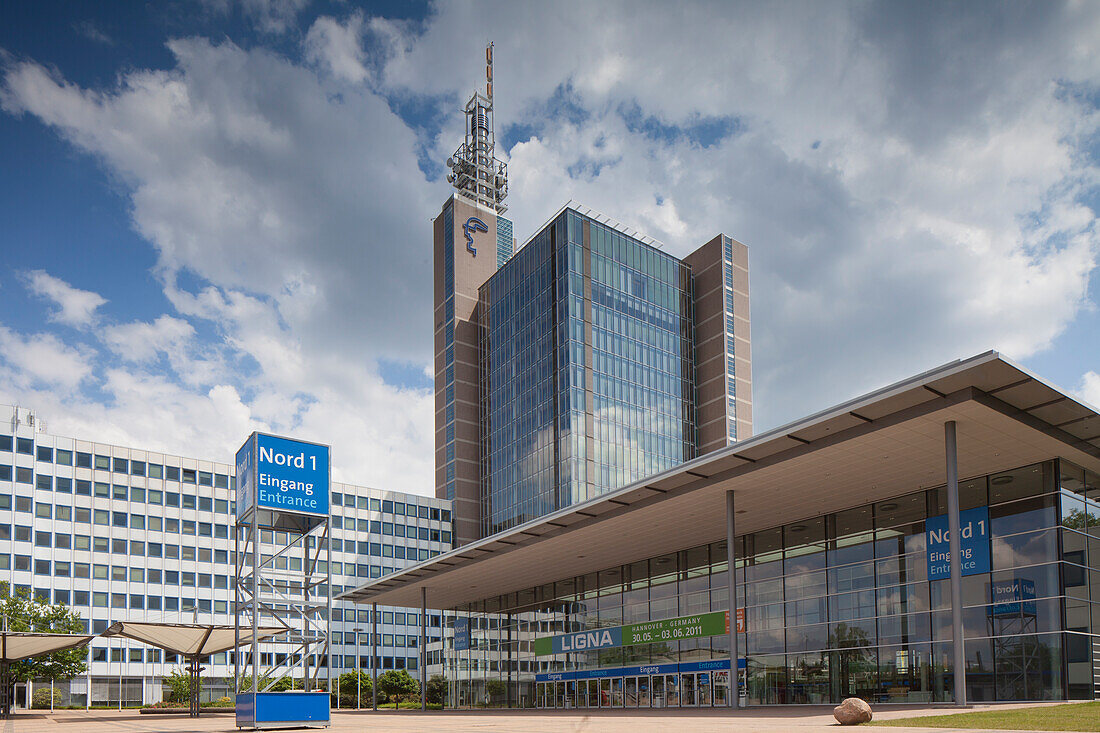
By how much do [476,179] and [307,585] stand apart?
106m

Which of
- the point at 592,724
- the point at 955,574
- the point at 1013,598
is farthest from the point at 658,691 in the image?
the point at 955,574

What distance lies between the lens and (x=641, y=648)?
44.8 metres

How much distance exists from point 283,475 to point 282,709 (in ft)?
22.7

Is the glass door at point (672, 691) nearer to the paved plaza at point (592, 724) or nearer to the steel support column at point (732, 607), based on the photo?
the steel support column at point (732, 607)

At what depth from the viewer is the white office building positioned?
77.2 metres

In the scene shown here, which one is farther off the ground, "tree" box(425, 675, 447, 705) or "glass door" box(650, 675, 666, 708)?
"glass door" box(650, 675, 666, 708)

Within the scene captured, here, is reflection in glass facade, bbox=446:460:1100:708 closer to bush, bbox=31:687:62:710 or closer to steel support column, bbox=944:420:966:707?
steel support column, bbox=944:420:966:707

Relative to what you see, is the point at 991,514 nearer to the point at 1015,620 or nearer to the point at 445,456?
the point at 1015,620

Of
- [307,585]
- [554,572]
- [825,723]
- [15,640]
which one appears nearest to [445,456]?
[554,572]

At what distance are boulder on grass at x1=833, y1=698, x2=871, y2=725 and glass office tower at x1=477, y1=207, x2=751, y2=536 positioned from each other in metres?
65.7

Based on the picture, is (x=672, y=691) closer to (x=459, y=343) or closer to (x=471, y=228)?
(x=459, y=343)

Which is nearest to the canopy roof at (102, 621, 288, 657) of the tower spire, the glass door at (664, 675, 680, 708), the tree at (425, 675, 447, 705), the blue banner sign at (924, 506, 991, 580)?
the tree at (425, 675, 447, 705)

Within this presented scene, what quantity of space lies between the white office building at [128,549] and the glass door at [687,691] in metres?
42.7

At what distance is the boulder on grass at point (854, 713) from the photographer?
20.1m
